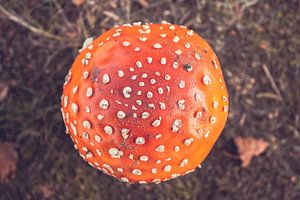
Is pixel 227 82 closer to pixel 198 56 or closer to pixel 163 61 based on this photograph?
pixel 198 56

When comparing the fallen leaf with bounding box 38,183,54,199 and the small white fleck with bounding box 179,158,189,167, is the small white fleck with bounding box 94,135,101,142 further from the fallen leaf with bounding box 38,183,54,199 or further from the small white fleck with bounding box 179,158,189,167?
the fallen leaf with bounding box 38,183,54,199

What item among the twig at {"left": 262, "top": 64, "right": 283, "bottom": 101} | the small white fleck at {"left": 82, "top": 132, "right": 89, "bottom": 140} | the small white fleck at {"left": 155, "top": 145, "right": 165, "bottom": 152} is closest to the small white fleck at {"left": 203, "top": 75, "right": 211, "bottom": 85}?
the small white fleck at {"left": 155, "top": 145, "right": 165, "bottom": 152}

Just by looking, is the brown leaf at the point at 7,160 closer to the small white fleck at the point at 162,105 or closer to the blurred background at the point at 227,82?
the blurred background at the point at 227,82

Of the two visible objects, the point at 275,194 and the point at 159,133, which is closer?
the point at 159,133

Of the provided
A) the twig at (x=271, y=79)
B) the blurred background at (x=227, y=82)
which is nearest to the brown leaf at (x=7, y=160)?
the blurred background at (x=227, y=82)

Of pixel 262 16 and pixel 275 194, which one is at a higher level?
pixel 262 16

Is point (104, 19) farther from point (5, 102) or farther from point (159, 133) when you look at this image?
point (159, 133)

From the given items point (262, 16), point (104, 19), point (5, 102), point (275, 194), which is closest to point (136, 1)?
point (104, 19)

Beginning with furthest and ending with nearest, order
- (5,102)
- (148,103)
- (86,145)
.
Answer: (5,102), (86,145), (148,103)
